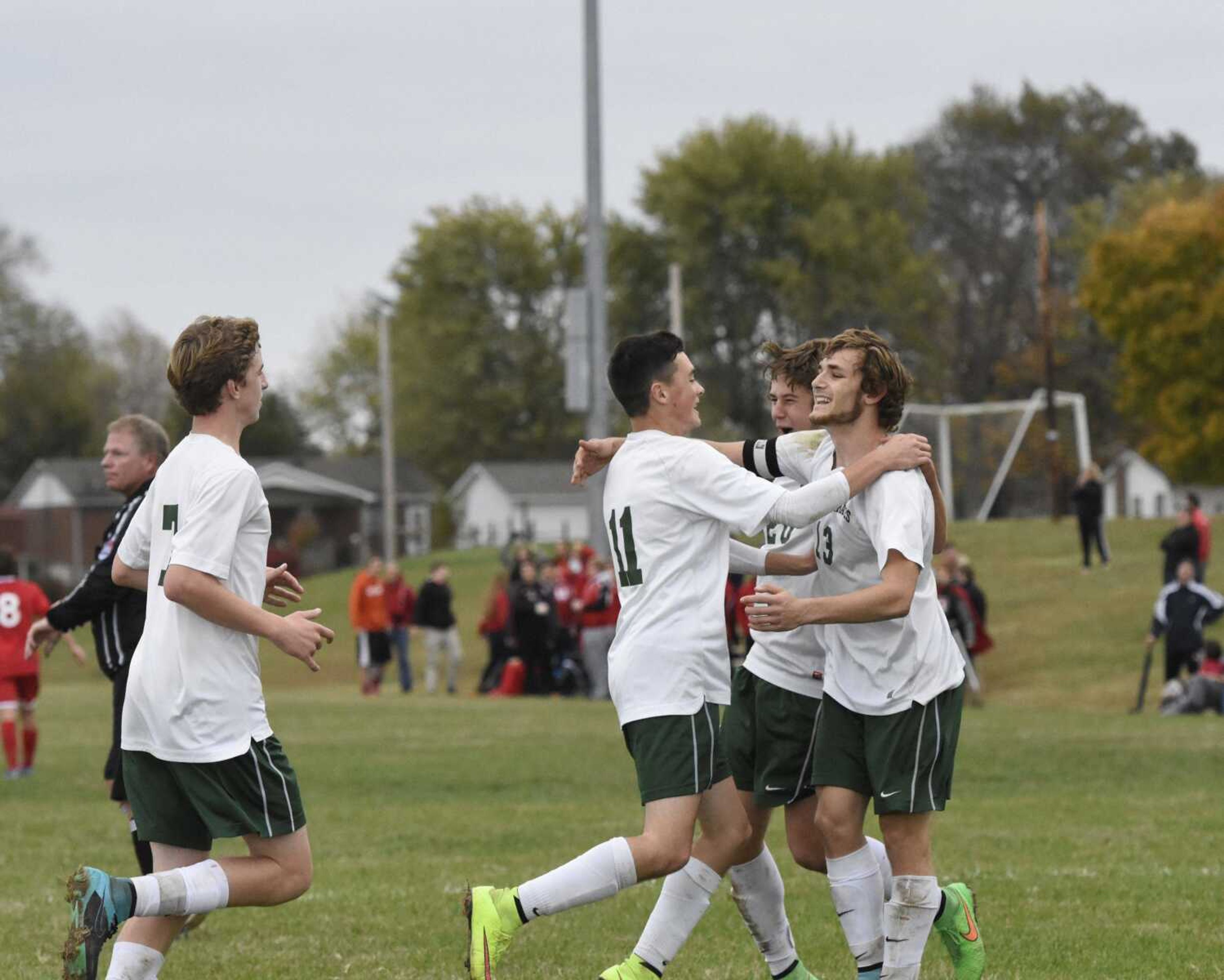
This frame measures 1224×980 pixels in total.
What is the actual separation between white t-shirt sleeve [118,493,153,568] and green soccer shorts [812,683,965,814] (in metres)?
2.26

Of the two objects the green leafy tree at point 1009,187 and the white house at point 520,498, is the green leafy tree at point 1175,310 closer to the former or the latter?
the green leafy tree at point 1009,187

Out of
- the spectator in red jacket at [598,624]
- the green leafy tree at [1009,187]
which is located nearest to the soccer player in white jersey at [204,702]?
the spectator in red jacket at [598,624]

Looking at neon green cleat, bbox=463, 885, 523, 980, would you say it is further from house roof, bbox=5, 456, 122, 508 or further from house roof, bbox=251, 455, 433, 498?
house roof, bbox=251, 455, 433, 498

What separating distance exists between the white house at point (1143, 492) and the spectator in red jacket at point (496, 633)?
39476 mm

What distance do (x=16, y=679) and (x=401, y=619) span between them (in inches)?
526

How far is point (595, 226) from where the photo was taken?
25219 millimetres

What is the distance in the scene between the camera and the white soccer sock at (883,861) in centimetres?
595

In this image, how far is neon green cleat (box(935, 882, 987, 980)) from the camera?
5734mm

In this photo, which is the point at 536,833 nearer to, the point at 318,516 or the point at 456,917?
the point at 456,917

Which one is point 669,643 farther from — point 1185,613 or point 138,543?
point 1185,613

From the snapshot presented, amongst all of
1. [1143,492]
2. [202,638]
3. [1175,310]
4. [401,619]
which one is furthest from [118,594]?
[1143,492]

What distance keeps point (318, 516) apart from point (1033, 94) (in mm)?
39190

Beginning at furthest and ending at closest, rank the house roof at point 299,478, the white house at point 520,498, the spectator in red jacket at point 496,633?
the white house at point 520,498 → the house roof at point 299,478 → the spectator in red jacket at point 496,633

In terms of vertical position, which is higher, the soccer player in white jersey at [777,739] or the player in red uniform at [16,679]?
the soccer player in white jersey at [777,739]
